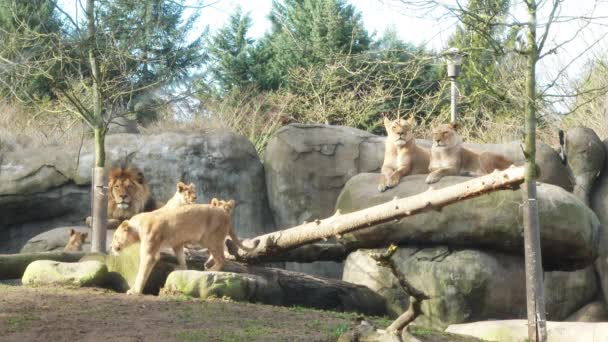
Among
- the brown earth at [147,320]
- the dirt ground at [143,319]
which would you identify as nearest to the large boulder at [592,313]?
the brown earth at [147,320]

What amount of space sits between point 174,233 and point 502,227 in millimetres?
4791

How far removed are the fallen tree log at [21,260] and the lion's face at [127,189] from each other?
337 centimetres

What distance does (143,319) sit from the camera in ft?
27.7

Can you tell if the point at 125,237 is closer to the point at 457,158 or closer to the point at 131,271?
the point at 131,271

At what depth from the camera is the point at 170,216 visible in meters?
10.4

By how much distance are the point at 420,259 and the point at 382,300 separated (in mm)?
797

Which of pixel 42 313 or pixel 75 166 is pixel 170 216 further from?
pixel 75 166

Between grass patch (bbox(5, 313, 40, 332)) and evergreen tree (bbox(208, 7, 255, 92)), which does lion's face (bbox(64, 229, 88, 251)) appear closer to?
grass patch (bbox(5, 313, 40, 332))

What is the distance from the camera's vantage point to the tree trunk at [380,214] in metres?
10.2

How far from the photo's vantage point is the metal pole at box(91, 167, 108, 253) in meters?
12.5

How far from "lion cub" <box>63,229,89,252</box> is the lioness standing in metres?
3.27

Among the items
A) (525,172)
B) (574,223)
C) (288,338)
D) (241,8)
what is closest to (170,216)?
(288,338)

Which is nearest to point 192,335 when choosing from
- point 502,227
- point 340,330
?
point 340,330

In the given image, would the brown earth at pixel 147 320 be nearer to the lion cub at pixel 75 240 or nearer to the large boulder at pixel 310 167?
the lion cub at pixel 75 240
